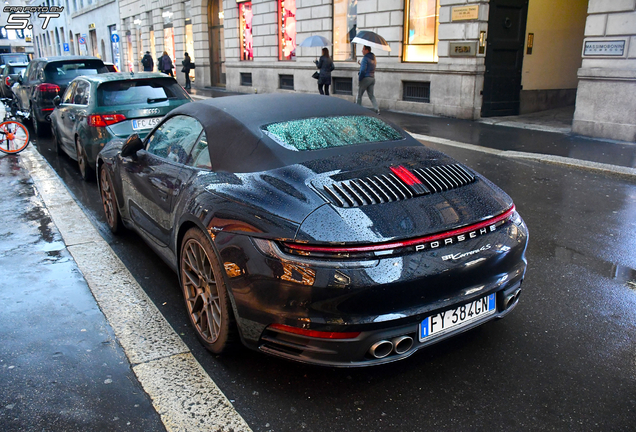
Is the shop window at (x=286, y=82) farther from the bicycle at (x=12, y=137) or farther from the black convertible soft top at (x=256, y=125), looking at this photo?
the black convertible soft top at (x=256, y=125)

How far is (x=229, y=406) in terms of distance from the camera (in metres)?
2.77

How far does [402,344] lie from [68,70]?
43.7 feet

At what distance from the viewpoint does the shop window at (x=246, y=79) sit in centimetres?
2566

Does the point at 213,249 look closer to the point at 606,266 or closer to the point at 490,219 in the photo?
the point at 490,219

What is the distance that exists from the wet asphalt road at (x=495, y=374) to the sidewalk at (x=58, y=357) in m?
0.45

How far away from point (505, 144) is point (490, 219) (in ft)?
27.8

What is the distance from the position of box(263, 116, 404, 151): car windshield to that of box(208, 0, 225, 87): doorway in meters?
26.3

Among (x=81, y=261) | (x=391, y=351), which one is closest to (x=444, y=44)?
(x=81, y=261)

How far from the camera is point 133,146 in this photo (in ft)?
14.8

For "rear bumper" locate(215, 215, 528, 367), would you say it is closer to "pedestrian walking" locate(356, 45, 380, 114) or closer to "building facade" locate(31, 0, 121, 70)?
"pedestrian walking" locate(356, 45, 380, 114)

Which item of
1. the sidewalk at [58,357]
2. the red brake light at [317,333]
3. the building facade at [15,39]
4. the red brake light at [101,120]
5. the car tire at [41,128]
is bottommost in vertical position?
the sidewalk at [58,357]

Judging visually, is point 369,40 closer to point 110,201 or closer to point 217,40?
point 110,201

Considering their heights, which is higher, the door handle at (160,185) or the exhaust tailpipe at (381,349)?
the door handle at (160,185)

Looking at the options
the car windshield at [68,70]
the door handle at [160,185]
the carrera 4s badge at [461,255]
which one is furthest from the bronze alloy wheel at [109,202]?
the car windshield at [68,70]
